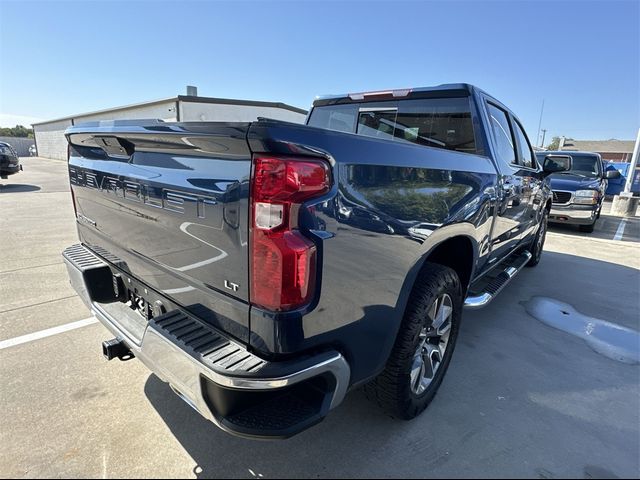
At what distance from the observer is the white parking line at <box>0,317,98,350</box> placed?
3.03 metres

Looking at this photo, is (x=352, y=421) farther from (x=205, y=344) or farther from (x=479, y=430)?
(x=205, y=344)

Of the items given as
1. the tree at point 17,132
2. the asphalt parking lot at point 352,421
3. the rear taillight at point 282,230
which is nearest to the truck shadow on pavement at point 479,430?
the asphalt parking lot at point 352,421

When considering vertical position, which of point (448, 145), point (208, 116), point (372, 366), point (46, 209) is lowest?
point (46, 209)

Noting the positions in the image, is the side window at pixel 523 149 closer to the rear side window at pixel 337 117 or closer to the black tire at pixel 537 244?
the black tire at pixel 537 244

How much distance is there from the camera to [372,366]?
1819 millimetres

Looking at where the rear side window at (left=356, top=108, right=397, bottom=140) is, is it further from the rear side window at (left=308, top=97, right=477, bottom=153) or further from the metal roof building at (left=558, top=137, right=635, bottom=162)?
the metal roof building at (left=558, top=137, right=635, bottom=162)

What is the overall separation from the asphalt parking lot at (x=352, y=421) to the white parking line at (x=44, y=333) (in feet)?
0.14

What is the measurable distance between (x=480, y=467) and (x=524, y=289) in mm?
3494

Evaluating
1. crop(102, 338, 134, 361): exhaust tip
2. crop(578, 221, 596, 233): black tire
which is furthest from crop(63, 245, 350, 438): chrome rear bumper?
A: crop(578, 221, 596, 233): black tire

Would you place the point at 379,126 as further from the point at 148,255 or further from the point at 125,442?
the point at 125,442

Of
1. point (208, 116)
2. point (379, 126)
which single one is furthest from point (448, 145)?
point (208, 116)

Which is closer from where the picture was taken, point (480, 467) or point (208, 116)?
point (480, 467)

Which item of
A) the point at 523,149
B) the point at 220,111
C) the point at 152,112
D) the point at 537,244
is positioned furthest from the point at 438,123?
the point at 152,112

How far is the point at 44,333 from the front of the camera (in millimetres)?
3209
